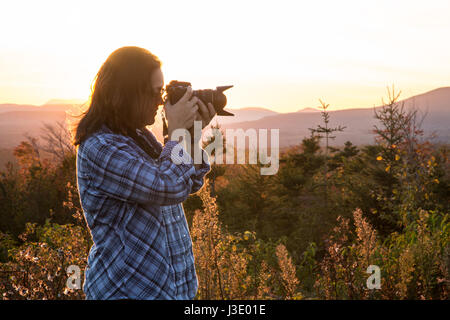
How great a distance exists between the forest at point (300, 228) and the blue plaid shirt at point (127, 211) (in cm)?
142

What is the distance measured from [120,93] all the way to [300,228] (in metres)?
6.51

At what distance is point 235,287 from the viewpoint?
3.20m

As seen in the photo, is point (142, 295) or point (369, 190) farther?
point (369, 190)

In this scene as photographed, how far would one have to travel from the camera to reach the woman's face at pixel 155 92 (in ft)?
4.85

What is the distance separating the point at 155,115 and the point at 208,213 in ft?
4.87

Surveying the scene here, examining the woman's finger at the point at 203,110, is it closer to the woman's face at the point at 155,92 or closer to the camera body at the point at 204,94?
the camera body at the point at 204,94

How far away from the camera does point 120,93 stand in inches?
56.0

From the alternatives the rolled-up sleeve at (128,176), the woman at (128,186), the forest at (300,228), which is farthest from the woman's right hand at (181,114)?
the forest at (300,228)

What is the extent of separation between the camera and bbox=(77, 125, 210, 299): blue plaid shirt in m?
1.33

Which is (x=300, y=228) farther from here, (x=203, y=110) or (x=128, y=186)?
(x=128, y=186)

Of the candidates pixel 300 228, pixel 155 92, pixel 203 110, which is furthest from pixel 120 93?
pixel 300 228

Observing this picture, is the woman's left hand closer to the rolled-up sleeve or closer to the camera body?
the camera body
